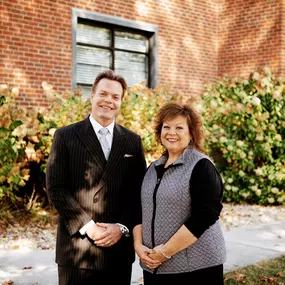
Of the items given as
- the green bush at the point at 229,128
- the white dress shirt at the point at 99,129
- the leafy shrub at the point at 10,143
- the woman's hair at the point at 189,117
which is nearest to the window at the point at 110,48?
the green bush at the point at 229,128

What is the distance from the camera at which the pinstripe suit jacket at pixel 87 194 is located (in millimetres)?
2852

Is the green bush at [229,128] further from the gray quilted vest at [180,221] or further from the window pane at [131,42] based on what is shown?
the gray quilted vest at [180,221]

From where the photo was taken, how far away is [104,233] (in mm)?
2824

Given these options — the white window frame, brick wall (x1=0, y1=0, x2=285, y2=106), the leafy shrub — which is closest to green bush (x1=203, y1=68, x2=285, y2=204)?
the white window frame

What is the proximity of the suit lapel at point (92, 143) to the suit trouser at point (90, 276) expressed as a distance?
→ 0.63m

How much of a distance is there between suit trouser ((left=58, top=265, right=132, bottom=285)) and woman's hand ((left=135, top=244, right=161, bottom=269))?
25cm

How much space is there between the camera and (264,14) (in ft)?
39.6

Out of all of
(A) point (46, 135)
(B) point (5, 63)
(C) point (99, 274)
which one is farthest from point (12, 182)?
(C) point (99, 274)

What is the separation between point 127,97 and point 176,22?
4850 millimetres

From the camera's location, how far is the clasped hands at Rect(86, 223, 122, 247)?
9.23ft

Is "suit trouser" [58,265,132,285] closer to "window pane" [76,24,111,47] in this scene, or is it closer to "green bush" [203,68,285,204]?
"green bush" [203,68,285,204]

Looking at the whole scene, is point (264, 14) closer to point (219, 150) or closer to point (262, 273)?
point (219, 150)

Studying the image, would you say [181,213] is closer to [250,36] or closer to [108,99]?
[108,99]

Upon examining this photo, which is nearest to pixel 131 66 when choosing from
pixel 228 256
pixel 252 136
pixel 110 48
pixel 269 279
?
pixel 110 48
